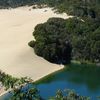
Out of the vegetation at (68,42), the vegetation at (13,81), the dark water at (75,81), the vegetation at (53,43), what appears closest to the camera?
the vegetation at (13,81)

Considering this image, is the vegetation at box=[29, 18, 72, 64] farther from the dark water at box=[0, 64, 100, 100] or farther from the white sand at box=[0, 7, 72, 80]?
the dark water at box=[0, 64, 100, 100]

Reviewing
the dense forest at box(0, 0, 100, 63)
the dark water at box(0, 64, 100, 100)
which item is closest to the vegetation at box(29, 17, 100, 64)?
the dense forest at box(0, 0, 100, 63)

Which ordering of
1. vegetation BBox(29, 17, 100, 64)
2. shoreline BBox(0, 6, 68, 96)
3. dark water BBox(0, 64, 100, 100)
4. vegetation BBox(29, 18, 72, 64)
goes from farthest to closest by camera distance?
1. vegetation BBox(29, 18, 72, 64)
2. vegetation BBox(29, 17, 100, 64)
3. shoreline BBox(0, 6, 68, 96)
4. dark water BBox(0, 64, 100, 100)

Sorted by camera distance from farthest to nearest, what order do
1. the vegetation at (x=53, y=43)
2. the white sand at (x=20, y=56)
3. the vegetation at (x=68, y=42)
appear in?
the vegetation at (x=53, y=43) < the vegetation at (x=68, y=42) < the white sand at (x=20, y=56)

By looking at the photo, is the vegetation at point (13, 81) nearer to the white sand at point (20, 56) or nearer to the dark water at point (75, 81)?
the dark water at point (75, 81)

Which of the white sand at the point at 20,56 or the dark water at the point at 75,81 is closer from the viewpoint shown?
the dark water at the point at 75,81

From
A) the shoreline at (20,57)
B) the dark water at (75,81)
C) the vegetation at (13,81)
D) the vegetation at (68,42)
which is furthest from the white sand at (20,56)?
the vegetation at (13,81)

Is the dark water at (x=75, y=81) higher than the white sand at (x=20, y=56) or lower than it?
lower
